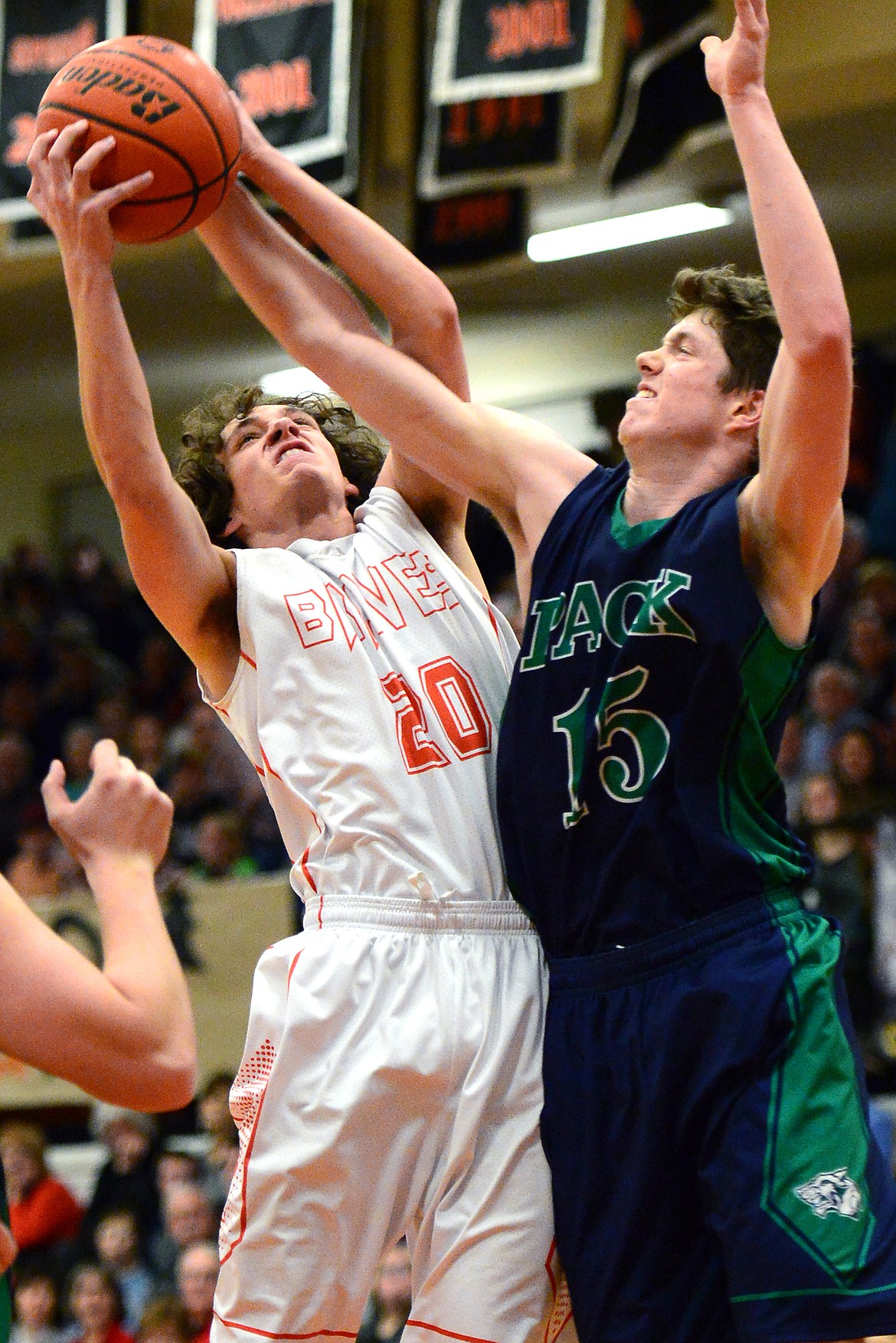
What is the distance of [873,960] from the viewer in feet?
24.4

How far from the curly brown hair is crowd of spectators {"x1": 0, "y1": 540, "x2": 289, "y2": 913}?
6.30m

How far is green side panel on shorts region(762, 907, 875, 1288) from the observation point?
2.52 meters

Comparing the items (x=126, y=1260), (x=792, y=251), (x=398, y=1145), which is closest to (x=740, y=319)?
(x=792, y=251)

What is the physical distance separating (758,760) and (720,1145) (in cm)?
61

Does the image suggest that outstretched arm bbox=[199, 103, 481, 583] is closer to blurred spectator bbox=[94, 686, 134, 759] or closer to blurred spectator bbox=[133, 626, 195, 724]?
blurred spectator bbox=[94, 686, 134, 759]

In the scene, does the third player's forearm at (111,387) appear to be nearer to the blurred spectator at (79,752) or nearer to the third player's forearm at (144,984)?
the third player's forearm at (144,984)

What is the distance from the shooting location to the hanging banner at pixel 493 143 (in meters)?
7.93

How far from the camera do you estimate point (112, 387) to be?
2994mm

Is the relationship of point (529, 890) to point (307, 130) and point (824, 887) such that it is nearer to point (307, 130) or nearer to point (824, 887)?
point (824, 887)

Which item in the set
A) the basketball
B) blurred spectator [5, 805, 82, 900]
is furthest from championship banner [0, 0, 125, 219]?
the basketball

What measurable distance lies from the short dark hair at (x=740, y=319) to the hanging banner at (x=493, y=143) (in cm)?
503

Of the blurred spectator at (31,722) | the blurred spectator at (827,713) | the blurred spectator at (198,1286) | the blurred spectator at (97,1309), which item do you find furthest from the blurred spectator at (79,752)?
the blurred spectator at (827,713)

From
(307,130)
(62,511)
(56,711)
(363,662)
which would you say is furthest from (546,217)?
(363,662)

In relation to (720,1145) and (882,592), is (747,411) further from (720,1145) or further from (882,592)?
(882,592)
